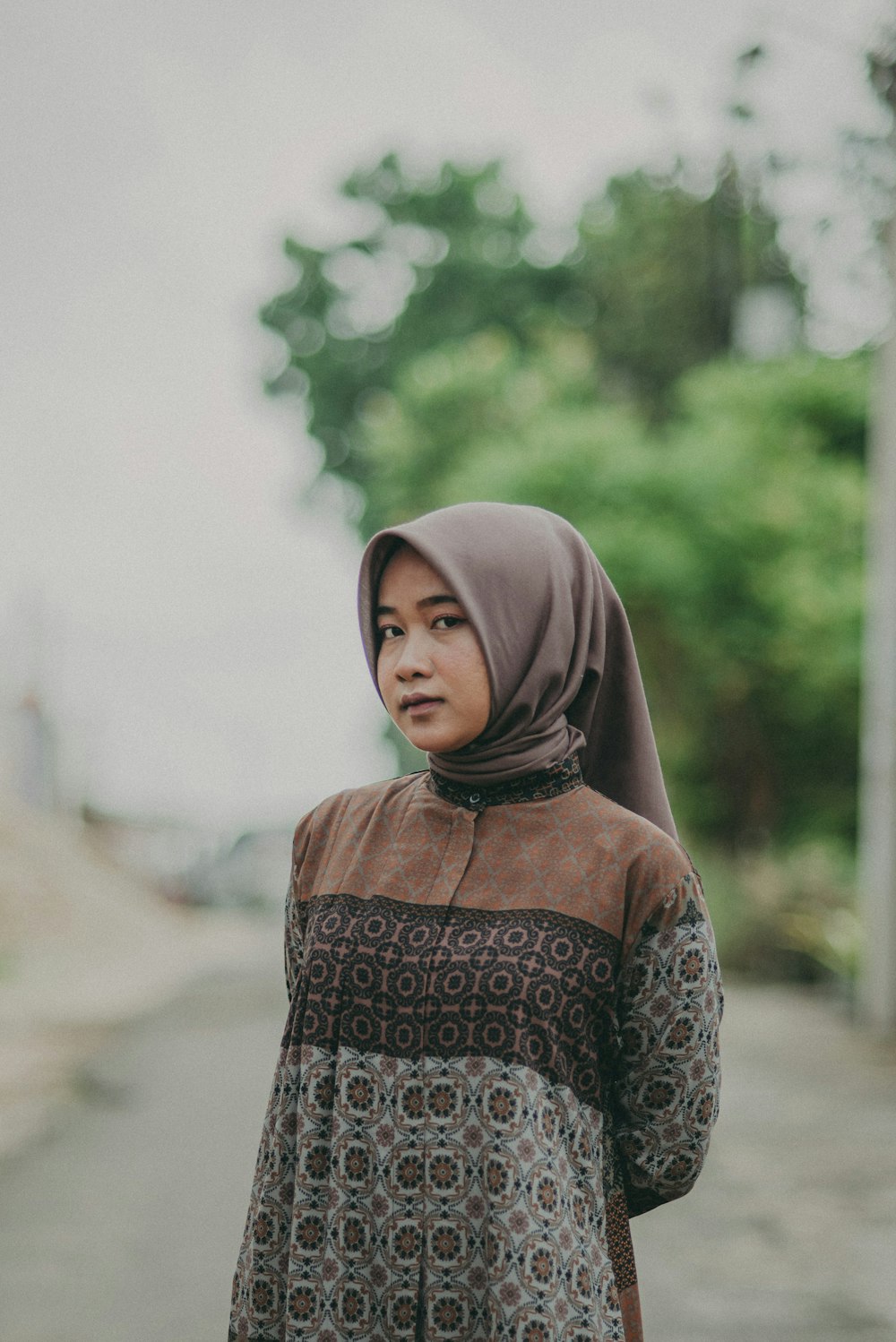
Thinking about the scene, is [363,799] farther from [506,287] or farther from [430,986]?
[506,287]

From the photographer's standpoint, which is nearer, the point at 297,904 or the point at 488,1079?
the point at 488,1079

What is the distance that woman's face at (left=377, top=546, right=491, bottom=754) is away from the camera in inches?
75.4

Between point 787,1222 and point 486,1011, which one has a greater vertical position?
point 486,1011

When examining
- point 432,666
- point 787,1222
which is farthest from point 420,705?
point 787,1222

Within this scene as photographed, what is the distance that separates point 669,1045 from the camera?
192 cm

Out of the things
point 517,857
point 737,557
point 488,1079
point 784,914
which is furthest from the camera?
point 737,557

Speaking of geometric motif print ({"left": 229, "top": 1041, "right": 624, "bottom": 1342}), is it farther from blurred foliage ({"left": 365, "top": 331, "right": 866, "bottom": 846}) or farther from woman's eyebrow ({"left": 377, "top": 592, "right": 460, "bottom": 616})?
blurred foliage ({"left": 365, "top": 331, "right": 866, "bottom": 846})

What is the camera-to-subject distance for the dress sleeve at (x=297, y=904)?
217cm

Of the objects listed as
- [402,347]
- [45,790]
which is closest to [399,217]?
[402,347]

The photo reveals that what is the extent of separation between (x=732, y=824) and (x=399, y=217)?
15191mm

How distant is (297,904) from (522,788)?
1.42 feet

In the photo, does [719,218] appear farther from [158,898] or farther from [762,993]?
[158,898]

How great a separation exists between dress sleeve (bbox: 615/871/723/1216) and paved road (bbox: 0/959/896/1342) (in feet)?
9.28

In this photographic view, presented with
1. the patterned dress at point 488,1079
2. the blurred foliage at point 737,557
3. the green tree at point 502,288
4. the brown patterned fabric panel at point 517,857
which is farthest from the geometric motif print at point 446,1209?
the green tree at point 502,288
